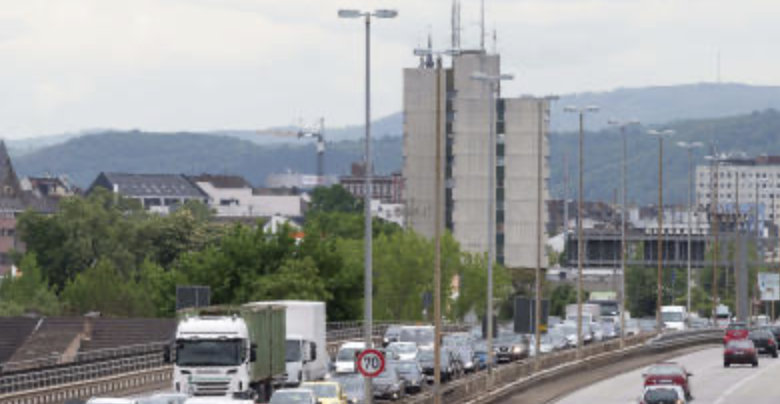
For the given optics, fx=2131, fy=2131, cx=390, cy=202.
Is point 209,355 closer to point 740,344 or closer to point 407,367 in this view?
point 407,367

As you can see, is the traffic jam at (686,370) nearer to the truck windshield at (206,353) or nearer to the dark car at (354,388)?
the dark car at (354,388)

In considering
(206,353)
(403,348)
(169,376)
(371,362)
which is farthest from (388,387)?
(403,348)

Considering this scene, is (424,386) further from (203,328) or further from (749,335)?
(749,335)

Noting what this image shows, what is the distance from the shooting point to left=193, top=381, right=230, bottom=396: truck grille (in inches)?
2327

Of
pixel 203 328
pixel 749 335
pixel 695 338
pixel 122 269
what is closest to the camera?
pixel 203 328

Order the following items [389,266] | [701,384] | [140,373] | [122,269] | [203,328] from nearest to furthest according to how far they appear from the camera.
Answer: [203,328]
[140,373]
[701,384]
[389,266]
[122,269]

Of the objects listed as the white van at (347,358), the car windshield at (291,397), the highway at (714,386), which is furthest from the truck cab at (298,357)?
the car windshield at (291,397)

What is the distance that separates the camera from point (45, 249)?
19638 centimetres

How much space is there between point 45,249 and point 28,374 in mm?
130341

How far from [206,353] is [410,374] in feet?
58.9

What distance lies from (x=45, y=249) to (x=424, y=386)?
121360 millimetres

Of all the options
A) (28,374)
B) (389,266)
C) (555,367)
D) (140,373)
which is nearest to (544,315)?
(555,367)

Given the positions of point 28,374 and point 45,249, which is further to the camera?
point 45,249

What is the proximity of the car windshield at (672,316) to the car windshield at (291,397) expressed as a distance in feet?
361
